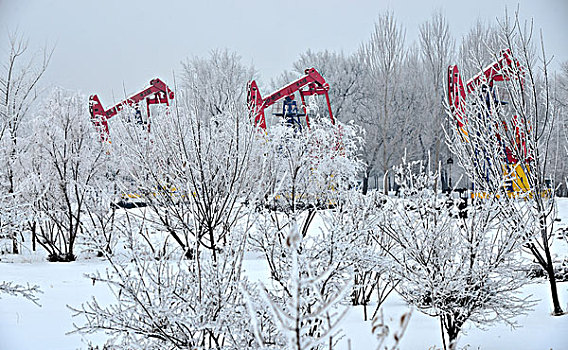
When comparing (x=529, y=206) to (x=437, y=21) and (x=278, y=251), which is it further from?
(x=437, y=21)

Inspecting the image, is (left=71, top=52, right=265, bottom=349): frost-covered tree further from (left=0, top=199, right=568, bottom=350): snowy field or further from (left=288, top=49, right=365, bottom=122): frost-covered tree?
(left=288, top=49, right=365, bottom=122): frost-covered tree

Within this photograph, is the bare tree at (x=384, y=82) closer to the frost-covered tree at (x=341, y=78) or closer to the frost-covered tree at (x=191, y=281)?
the frost-covered tree at (x=341, y=78)

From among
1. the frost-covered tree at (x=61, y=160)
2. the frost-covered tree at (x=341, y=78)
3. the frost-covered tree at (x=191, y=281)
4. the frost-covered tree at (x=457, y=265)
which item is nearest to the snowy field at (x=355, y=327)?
the frost-covered tree at (x=457, y=265)

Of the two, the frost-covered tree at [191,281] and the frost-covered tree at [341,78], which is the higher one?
the frost-covered tree at [341,78]

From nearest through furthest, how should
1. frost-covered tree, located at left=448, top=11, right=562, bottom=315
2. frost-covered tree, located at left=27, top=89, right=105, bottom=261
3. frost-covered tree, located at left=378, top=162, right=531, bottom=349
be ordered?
frost-covered tree, located at left=378, top=162, right=531, bottom=349 → frost-covered tree, located at left=448, top=11, right=562, bottom=315 → frost-covered tree, located at left=27, top=89, right=105, bottom=261

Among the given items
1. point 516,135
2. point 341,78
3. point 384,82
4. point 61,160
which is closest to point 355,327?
point 516,135

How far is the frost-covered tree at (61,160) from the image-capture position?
1045 cm

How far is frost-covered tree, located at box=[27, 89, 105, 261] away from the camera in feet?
34.3

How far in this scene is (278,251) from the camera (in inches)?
151

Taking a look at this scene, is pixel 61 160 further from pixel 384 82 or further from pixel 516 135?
pixel 384 82

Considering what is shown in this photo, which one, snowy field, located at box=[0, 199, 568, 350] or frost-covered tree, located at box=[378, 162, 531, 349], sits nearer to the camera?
frost-covered tree, located at box=[378, 162, 531, 349]

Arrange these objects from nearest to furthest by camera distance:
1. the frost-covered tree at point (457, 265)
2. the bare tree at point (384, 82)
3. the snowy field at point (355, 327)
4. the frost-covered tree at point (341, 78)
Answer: the frost-covered tree at point (457, 265) → the snowy field at point (355, 327) → the bare tree at point (384, 82) → the frost-covered tree at point (341, 78)

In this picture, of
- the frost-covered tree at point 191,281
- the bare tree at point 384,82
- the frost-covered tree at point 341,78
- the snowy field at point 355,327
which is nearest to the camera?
the frost-covered tree at point 191,281

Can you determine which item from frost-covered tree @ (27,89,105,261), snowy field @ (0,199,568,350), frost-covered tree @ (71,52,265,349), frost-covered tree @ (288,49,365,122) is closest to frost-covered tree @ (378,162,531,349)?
snowy field @ (0,199,568,350)
